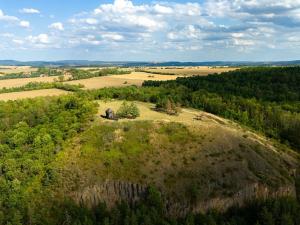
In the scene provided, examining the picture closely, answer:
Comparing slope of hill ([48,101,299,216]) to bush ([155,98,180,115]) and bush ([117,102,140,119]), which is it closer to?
bush ([117,102,140,119])

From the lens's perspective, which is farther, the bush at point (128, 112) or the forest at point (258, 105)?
the forest at point (258, 105)

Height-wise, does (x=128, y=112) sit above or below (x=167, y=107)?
below

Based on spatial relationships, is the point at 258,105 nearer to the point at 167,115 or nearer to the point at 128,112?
the point at 167,115

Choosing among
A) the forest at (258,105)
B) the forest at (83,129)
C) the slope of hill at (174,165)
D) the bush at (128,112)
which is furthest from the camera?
the forest at (258,105)

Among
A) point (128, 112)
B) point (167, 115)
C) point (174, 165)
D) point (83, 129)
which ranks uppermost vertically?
point (128, 112)

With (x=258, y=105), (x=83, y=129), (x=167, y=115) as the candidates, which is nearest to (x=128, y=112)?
(x=167, y=115)

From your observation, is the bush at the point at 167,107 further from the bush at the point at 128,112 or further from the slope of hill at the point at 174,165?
the bush at the point at 128,112

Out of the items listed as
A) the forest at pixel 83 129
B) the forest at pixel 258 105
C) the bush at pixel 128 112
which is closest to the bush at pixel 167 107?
the bush at pixel 128 112

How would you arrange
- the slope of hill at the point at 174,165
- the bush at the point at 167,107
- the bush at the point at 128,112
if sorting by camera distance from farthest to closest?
the bush at the point at 167,107
the bush at the point at 128,112
the slope of hill at the point at 174,165

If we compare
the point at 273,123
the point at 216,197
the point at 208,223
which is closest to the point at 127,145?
the point at 216,197

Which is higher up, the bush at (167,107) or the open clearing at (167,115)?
the bush at (167,107)

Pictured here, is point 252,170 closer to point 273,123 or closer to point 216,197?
point 216,197

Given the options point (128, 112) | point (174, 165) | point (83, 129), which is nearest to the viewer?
point (174, 165)

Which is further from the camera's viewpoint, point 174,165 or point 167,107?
point 167,107
